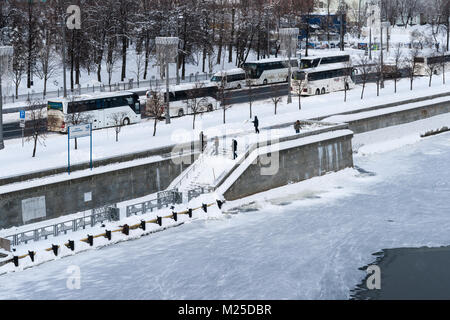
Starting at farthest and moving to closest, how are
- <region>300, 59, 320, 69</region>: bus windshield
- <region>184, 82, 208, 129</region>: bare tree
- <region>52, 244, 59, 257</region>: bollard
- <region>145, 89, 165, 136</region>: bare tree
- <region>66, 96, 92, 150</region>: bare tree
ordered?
<region>300, 59, 320, 69</region>: bus windshield → <region>184, 82, 208, 129</region>: bare tree → <region>145, 89, 165, 136</region>: bare tree → <region>66, 96, 92, 150</region>: bare tree → <region>52, 244, 59, 257</region>: bollard

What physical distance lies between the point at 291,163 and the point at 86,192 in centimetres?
1390

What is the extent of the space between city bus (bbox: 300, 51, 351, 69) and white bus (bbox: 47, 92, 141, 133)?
82.4 ft

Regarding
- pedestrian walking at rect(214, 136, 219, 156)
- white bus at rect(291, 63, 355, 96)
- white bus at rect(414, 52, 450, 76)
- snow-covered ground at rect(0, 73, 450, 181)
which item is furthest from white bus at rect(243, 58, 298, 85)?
pedestrian walking at rect(214, 136, 219, 156)

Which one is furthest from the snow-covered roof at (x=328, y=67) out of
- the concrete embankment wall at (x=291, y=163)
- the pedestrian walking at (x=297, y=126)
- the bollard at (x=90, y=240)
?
the bollard at (x=90, y=240)

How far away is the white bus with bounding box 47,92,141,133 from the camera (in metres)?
52.0

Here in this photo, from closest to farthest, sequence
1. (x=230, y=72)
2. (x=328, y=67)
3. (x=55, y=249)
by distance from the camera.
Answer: (x=55, y=249) → (x=328, y=67) → (x=230, y=72)

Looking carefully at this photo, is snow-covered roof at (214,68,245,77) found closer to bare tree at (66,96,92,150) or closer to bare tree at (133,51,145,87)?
bare tree at (133,51,145,87)

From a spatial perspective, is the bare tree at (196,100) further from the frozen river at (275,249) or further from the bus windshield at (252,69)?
the bus windshield at (252,69)

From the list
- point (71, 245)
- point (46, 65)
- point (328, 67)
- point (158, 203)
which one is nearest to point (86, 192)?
point (158, 203)

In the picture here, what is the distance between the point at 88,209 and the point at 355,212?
1445 cm

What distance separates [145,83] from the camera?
7856 centimetres

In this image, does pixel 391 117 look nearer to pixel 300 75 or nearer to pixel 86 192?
pixel 300 75

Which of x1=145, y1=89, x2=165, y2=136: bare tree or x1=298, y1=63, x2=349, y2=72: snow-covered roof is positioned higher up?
x1=298, y1=63, x2=349, y2=72: snow-covered roof

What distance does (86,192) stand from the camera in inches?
1532
